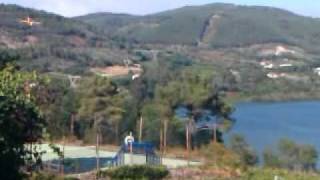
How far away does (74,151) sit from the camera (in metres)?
20.1

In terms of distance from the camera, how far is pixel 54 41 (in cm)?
8581

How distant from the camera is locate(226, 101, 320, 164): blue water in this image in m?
46.9

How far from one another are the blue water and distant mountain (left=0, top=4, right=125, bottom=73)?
16.1 metres

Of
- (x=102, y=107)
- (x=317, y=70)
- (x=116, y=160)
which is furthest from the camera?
(x=317, y=70)

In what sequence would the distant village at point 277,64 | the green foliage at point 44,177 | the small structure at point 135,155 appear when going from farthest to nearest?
1. the distant village at point 277,64
2. the small structure at point 135,155
3. the green foliage at point 44,177

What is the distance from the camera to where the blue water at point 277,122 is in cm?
4694

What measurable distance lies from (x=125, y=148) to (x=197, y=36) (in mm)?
134689

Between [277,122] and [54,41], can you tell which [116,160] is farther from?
[54,41]

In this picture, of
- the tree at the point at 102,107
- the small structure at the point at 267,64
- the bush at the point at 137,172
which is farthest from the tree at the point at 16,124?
the small structure at the point at 267,64

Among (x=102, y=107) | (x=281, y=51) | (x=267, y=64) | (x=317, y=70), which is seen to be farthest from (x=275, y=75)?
(x=102, y=107)

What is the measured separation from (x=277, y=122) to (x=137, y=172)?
161ft

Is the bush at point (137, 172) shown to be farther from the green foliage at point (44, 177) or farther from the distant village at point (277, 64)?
the distant village at point (277, 64)

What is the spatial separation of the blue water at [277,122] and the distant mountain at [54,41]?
16079 mm

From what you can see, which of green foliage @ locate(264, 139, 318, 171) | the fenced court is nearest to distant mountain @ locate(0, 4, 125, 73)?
green foliage @ locate(264, 139, 318, 171)
